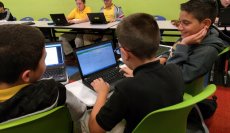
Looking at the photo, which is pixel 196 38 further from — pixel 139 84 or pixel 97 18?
pixel 97 18

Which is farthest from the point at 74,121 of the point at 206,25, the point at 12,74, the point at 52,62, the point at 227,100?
the point at 227,100

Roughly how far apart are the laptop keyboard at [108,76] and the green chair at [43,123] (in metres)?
0.50

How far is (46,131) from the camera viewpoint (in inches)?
38.1

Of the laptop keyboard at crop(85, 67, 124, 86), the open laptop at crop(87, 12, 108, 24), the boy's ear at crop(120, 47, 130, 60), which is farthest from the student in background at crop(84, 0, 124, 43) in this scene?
the boy's ear at crop(120, 47, 130, 60)

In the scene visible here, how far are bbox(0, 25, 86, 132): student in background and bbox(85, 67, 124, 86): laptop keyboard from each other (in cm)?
57

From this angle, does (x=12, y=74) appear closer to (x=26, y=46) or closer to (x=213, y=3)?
(x=26, y=46)

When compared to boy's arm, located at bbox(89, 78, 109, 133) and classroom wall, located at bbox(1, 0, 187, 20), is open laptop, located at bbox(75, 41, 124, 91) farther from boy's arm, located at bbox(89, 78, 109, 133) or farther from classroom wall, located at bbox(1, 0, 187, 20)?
classroom wall, located at bbox(1, 0, 187, 20)

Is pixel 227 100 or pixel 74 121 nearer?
pixel 74 121

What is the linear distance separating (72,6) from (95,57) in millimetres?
4274

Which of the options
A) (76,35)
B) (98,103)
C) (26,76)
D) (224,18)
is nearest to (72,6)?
(76,35)

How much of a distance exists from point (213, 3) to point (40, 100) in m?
Result: 1.31

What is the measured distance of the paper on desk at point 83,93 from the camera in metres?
1.36

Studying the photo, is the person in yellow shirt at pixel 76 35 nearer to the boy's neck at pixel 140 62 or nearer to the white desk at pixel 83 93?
the white desk at pixel 83 93

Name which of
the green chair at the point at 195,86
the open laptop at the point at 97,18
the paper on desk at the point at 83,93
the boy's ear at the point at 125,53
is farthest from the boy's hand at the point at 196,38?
the open laptop at the point at 97,18
